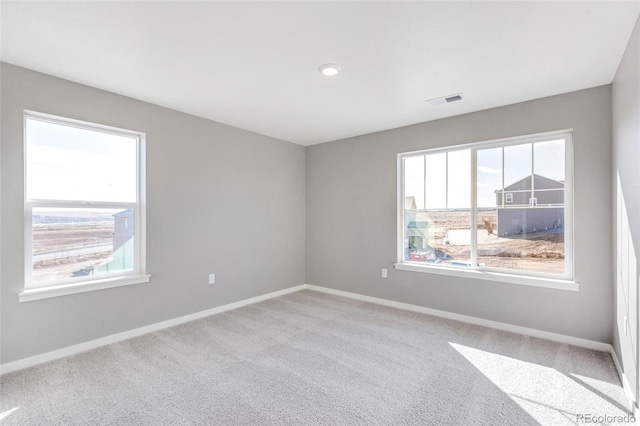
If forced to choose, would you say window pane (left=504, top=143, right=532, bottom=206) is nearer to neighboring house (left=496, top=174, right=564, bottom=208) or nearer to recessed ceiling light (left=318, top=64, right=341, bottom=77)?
neighboring house (left=496, top=174, right=564, bottom=208)

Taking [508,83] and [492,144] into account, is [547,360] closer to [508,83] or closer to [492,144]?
[492,144]

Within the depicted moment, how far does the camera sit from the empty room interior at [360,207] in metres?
2.01

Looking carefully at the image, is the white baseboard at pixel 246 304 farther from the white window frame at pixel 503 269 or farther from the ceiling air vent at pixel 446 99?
the ceiling air vent at pixel 446 99

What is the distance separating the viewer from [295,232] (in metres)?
5.21

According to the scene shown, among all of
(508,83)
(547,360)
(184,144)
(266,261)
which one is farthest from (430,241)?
(184,144)

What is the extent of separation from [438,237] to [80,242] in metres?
4.03

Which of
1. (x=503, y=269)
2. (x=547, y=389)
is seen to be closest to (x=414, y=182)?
(x=503, y=269)

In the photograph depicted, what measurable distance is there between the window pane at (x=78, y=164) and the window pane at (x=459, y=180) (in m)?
3.75

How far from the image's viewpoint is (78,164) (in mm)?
2967

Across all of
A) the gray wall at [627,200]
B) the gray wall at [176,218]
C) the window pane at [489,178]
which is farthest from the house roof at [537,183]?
the gray wall at [176,218]

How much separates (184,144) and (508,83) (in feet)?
11.5

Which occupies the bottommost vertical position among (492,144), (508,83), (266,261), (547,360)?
→ (547,360)

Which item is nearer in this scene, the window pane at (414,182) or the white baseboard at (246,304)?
the white baseboard at (246,304)

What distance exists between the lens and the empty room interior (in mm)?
2010
